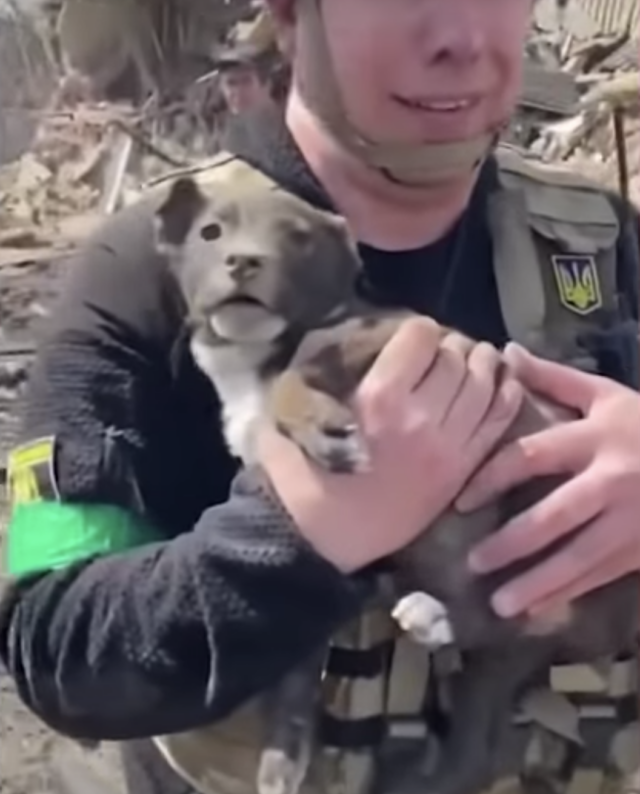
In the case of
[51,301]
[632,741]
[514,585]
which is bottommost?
[632,741]

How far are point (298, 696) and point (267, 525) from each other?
87 mm

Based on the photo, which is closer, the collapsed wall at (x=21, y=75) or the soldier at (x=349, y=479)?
the soldier at (x=349, y=479)

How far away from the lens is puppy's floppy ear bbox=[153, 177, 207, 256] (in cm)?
73

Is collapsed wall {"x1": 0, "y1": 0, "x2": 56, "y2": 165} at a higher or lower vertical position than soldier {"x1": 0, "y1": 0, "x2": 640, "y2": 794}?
higher

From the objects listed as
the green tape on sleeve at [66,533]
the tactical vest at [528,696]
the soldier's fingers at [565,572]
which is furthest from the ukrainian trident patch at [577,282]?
the green tape on sleeve at [66,533]

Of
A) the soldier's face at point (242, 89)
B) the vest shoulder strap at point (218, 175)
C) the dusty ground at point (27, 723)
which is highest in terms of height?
the soldier's face at point (242, 89)

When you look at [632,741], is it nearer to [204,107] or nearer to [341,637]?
[341,637]

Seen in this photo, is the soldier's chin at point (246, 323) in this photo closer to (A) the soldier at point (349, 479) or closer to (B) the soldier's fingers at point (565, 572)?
(A) the soldier at point (349, 479)

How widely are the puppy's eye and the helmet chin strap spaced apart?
0.07m

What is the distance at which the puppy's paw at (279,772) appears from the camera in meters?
0.73

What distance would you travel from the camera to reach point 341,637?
71 centimetres

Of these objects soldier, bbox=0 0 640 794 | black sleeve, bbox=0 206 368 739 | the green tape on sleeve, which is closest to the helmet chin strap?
soldier, bbox=0 0 640 794

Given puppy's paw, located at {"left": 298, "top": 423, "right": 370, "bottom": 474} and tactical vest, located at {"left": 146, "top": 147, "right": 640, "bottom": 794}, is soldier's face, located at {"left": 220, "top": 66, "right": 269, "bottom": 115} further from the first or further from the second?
puppy's paw, located at {"left": 298, "top": 423, "right": 370, "bottom": 474}

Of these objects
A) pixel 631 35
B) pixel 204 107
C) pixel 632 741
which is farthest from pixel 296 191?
pixel 632 741
